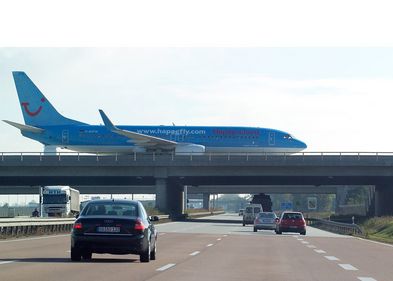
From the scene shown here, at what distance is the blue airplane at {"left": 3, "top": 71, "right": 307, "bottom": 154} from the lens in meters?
81.6

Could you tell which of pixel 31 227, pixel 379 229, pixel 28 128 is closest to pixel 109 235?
pixel 31 227

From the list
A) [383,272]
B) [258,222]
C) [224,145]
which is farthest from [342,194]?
[383,272]

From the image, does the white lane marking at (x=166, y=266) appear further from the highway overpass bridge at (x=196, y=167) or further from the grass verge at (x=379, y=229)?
the highway overpass bridge at (x=196, y=167)

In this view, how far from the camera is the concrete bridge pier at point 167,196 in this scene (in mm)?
75750

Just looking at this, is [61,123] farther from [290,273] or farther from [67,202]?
[290,273]

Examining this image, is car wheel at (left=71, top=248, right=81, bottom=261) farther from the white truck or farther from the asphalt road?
the white truck

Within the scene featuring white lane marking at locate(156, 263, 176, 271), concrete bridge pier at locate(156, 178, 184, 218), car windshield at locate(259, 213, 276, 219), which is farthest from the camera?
concrete bridge pier at locate(156, 178, 184, 218)

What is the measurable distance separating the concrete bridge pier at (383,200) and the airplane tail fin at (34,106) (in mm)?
29830

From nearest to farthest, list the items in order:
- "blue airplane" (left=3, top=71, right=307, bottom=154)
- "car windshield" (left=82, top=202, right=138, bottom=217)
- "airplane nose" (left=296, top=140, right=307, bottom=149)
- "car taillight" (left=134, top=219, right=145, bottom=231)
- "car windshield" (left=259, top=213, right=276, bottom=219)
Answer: "car taillight" (left=134, top=219, right=145, bottom=231), "car windshield" (left=82, top=202, right=138, bottom=217), "car windshield" (left=259, top=213, right=276, bottom=219), "blue airplane" (left=3, top=71, right=307, bottom=154), "airplane nose" (left=296, top=140, right=307, bottom=149)

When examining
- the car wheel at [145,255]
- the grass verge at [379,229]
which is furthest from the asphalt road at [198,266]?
the grass verge at [379,229]

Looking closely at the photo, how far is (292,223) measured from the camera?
4803 centimetres

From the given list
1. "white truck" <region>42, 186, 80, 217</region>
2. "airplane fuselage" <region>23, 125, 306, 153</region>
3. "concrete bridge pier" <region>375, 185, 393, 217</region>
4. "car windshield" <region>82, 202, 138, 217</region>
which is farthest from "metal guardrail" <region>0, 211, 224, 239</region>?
"airplane fuselage" <region>23, 125, 306, 153</region>

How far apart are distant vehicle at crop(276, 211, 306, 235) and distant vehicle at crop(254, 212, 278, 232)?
13.3ft

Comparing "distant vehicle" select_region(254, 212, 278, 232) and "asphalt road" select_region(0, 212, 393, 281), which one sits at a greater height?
"distant vehicle" select_region(254, 212, 278, 232)
